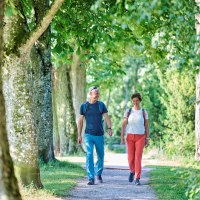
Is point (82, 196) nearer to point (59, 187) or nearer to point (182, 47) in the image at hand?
point (59, 187)

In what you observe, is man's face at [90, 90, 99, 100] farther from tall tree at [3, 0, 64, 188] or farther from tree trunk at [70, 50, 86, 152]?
tree trunk at [70, 50, 86, 152]

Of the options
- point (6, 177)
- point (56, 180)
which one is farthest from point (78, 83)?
point (6, 177)

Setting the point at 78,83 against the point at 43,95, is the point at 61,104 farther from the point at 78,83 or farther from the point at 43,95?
the point at 43,95

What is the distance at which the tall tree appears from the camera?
430 inches

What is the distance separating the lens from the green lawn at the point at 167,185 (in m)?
11.2

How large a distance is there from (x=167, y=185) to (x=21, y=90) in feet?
13.0

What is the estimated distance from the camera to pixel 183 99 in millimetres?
23141

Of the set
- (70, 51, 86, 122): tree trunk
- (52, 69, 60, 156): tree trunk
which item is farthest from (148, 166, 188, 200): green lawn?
(52, 69, 60, 156): tree trunk

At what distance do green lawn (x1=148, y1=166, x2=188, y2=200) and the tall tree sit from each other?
2.41 meters

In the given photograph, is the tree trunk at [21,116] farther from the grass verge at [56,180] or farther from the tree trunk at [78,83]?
the tree trunk at [78,83]

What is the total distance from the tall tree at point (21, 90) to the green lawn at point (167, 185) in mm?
2409

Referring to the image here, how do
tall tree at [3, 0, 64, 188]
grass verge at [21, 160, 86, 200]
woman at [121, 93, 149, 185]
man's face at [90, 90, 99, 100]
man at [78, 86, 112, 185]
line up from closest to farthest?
grass verge at [21, 160, 86, 200], tall tree at [3, 0, 64, 188], man's face at [90, 90, 99, 100], man at [78, 86, 112, 185], woman at [121, 93, 149, 185]

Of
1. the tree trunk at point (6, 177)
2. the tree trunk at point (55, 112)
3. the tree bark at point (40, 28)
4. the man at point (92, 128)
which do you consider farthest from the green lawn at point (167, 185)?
the tree trunk at point (55, 112)

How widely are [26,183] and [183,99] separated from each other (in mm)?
12680
